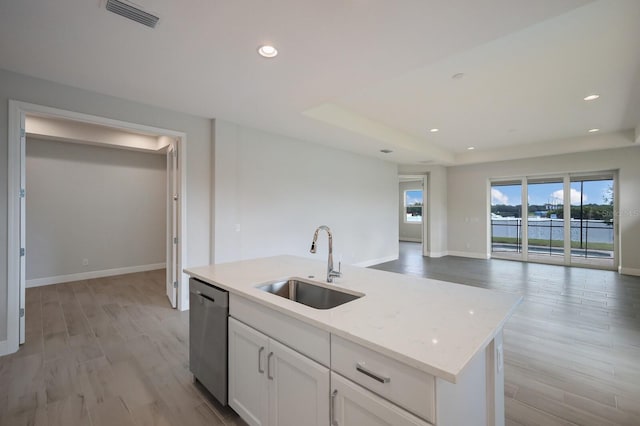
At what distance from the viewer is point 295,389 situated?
1340mm

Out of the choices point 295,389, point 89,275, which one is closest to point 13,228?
point 295,389

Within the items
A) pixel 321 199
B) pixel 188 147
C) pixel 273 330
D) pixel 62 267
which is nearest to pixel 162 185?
pixel 62 267

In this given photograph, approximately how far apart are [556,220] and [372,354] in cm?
786

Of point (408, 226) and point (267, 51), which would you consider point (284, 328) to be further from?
point (408, 226)

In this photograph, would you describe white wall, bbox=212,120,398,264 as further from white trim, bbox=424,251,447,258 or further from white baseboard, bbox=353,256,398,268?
white trim, bbox=424,251,447,258

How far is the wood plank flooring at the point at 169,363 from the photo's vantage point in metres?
1.88

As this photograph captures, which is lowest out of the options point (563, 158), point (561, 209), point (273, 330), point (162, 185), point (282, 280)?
point (273, 330)

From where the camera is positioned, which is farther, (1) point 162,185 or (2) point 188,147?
(1) point 162,185

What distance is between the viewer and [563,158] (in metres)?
6.41

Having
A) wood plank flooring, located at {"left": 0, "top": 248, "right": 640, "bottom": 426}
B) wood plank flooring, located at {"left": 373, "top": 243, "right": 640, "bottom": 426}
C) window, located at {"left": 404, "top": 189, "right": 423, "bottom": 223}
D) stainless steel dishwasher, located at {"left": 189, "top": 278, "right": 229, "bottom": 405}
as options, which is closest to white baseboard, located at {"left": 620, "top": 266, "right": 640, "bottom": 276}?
wood plank flooring, located at {"left": 373, "top": 243, "right": 640, "bottom": 426}

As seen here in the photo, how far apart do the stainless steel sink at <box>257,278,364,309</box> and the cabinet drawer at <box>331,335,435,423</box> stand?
0.53 meters

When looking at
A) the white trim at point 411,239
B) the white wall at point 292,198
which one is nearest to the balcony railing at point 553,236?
the white wall at point 292,198

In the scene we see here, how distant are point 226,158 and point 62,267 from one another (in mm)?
3867

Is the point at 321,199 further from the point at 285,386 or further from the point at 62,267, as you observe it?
the point at 62,267
